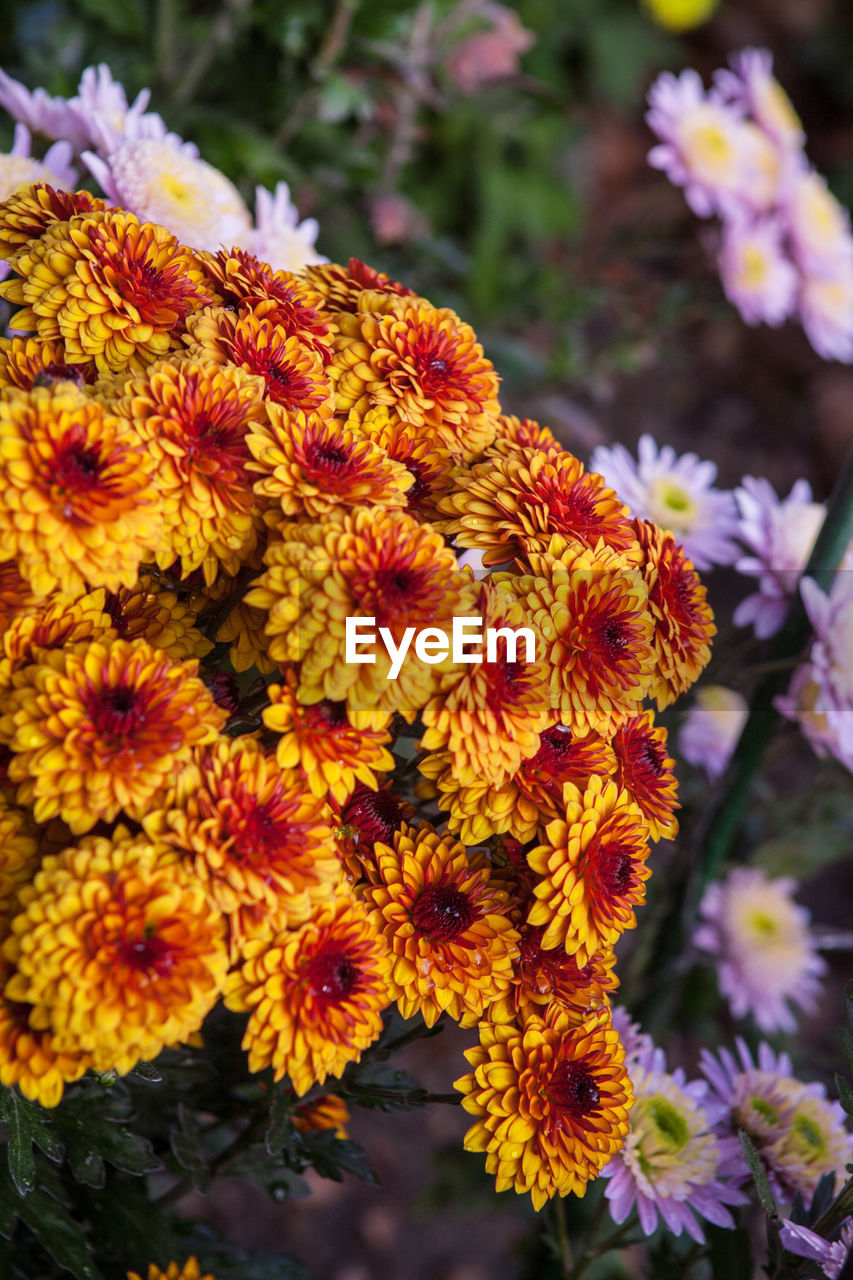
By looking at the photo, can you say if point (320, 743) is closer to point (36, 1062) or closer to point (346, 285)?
point (36, 1062)

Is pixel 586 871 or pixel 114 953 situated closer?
pixel 114 953

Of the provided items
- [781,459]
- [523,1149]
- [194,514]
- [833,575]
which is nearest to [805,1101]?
[523,1149]

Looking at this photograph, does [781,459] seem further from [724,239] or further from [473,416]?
[473,416]

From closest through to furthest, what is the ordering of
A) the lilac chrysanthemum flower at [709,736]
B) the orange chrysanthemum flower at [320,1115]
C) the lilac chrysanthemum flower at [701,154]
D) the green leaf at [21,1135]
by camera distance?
the green leaf at [21,1135] < the orange chrysanthemum flower at [320,1115] < the lilac chrysanthemum flower at [709,736] < the lilac chrysanthemum flower at [701,154]

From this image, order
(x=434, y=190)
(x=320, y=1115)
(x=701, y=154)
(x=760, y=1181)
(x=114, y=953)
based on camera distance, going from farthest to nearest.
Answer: (x=434, y=190), (x=701, y=154), (x=320, y=1115), (x=760, y=1181), (x=114, y=953)

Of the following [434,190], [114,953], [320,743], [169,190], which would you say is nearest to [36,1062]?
[114,953]

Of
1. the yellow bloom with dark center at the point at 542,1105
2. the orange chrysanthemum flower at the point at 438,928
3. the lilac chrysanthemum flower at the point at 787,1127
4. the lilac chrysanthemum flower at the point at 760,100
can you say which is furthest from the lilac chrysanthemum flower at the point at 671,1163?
the lilac chrysanthemum flower at the point at 760,100

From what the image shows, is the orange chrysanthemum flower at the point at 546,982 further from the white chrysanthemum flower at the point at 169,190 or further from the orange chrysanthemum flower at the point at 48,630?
the white chrysanthemum flower at the point at 169,190
